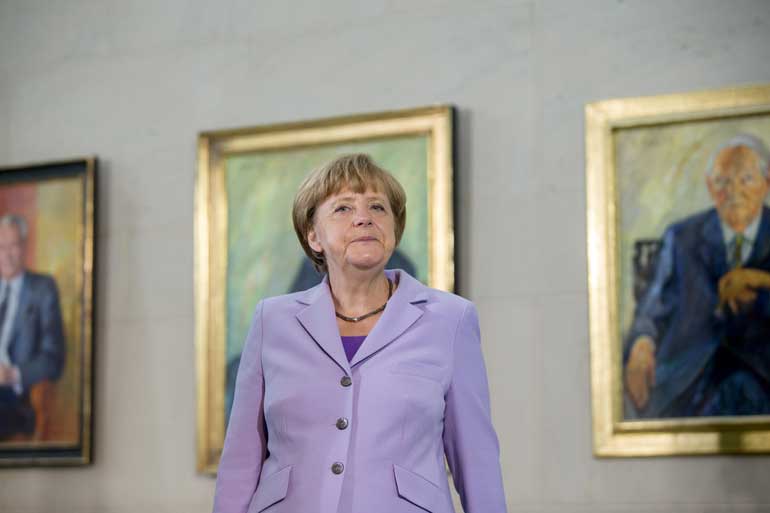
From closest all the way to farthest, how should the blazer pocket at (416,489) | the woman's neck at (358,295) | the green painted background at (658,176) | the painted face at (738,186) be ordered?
the blazer pocket at (416,489) → the woman's neck at (358,295) → the painted face at (738,186) → the green painted background at (658,176)

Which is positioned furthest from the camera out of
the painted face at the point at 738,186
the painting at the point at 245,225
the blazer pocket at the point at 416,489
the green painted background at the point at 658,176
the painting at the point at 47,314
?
the painting at the point at 47,314

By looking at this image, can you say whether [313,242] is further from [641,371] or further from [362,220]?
[641,371]

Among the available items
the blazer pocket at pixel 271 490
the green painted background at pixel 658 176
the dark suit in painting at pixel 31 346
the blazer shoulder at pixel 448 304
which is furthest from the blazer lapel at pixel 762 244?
the dark suit in painting at pixel 31 346

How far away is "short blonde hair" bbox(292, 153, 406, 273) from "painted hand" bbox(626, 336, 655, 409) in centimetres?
225

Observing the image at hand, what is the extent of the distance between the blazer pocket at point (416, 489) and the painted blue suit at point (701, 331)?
2485 millimetres

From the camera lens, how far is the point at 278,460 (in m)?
3.82

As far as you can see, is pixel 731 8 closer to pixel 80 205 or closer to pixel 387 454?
pixel 387 454

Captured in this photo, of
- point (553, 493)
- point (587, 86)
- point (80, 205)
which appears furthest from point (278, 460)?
point (80, 205)

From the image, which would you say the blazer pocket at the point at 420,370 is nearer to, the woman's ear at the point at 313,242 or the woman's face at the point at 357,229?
the woman's face at the point at 357,229

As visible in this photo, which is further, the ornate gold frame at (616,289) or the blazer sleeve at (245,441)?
the ornate gold frame at (616,289)

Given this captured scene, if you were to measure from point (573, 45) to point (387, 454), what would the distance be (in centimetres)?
324

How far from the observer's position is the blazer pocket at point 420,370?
12.4 ft

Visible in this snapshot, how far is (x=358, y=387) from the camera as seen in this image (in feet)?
12.4

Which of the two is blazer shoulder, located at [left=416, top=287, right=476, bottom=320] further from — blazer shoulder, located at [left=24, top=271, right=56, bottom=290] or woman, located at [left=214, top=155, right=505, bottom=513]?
blazer shoulder, located at [left=24, top=271, right=56, bottom=290]
